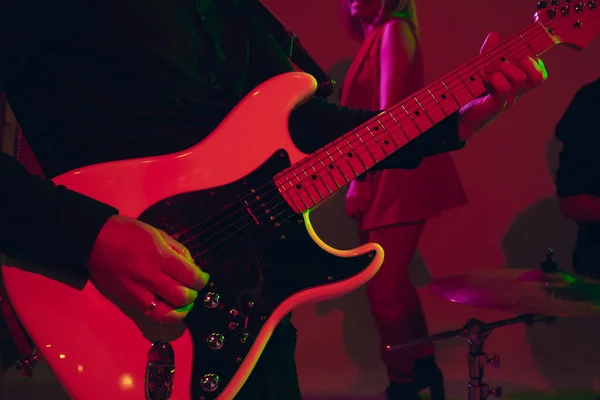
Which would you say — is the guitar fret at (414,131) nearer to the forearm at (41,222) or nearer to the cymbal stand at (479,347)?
the forearm at (41,222)

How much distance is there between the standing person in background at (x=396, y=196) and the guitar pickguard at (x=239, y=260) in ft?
4.43

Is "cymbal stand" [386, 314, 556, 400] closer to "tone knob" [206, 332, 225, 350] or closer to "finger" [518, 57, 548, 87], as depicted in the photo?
"finger" [518, 57, 548, 87]

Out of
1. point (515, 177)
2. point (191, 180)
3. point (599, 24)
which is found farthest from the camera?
point (515, 177)

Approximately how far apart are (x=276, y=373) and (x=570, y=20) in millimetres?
1001

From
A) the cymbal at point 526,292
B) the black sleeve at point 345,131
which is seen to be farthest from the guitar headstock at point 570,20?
the cymbal at point 526,292

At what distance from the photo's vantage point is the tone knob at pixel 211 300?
80 centimetres

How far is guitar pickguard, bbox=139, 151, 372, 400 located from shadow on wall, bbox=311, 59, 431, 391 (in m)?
2.10

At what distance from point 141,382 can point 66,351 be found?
0.12 metres

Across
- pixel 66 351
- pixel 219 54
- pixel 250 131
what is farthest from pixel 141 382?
pixel 219 54

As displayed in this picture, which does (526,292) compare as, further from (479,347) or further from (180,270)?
(180,270)

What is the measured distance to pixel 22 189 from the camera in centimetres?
69

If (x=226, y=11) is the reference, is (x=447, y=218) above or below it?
below

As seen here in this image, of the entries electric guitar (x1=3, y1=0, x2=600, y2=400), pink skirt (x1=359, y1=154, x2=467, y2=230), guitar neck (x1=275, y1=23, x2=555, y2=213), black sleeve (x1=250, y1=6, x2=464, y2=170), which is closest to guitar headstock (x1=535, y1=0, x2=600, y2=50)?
guitar neck (x1=275, y1=23, x2=555, y2=213)

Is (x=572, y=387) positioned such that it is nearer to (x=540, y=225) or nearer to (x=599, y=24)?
(x=540, y=225)
